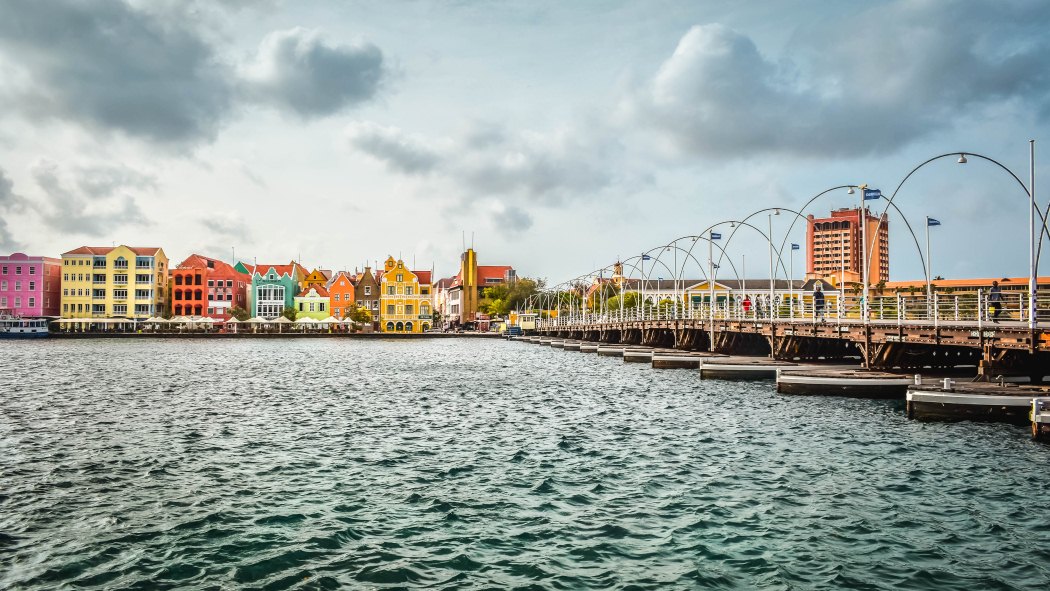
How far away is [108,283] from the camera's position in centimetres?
→ 15625

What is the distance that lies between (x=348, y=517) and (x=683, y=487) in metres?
8.48

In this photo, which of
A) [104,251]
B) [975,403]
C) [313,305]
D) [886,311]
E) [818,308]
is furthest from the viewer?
[313,305]

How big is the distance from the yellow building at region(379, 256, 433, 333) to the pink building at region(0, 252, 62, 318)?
68.0 metres

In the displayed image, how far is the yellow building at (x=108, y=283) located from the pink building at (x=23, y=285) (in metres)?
4.70

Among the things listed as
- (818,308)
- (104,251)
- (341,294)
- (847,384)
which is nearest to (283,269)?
(341,294)

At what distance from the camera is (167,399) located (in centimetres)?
4191

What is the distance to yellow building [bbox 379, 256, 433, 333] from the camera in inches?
6594

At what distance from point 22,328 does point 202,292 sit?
32.6m

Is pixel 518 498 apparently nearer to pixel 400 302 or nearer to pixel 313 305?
pixel 400 302

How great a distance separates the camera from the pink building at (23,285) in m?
155

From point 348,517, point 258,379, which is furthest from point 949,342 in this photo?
point 258,379

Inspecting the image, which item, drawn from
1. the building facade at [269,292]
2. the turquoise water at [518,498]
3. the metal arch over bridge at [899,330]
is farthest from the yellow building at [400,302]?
the turquoise water at [518,498]

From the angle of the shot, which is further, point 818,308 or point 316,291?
point 316,291

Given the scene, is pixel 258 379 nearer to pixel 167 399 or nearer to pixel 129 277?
pixel 167 399
